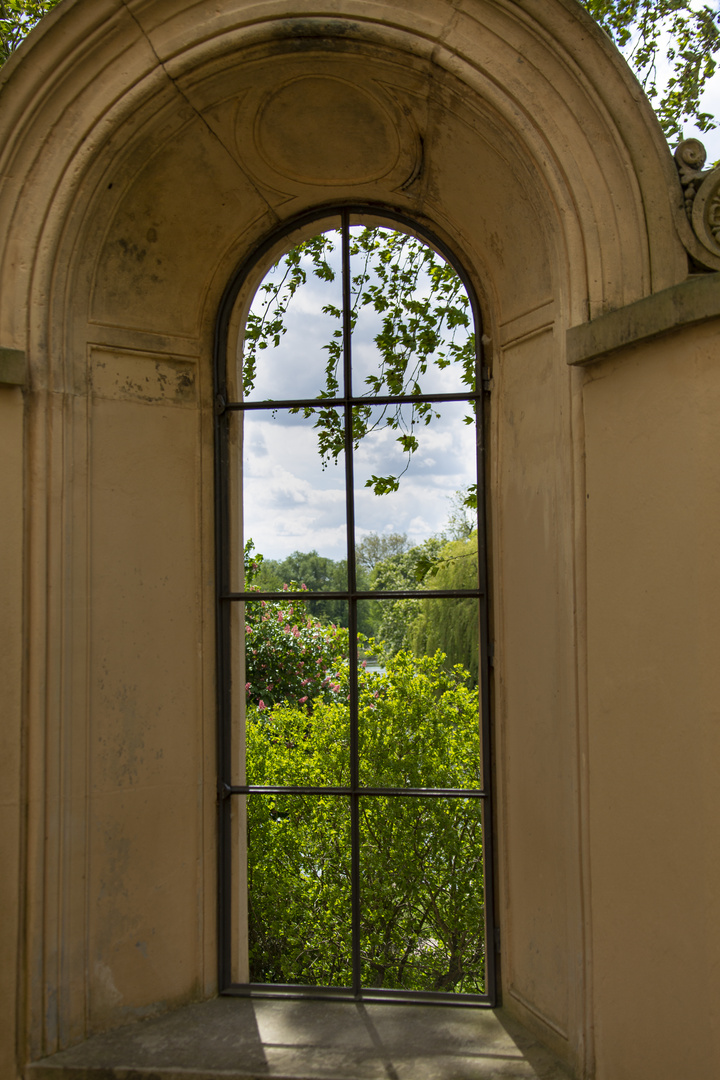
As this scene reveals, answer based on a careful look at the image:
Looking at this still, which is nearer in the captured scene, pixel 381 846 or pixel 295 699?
pixel 381 846

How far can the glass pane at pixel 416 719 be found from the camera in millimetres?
3623

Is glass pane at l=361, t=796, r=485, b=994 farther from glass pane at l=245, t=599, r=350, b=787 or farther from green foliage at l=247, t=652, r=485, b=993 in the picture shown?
glass pane at l=245, t=599, r=350, b=787

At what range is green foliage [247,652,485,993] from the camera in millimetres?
3609

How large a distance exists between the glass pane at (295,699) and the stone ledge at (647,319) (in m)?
2.24

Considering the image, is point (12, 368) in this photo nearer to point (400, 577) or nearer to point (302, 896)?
point (400, 577)

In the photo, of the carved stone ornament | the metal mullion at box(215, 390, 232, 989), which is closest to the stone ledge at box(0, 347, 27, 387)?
the metal mullion at box(215, 390, 232, 989)

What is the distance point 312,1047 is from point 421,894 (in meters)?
1.32

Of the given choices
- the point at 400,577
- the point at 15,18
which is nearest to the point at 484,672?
the point at 400,577

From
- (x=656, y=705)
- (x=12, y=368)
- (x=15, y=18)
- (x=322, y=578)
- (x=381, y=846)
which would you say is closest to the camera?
(x=656, y=705)

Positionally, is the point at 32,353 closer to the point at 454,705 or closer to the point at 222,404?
the point at 222,404

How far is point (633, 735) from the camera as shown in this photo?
205 centimetres

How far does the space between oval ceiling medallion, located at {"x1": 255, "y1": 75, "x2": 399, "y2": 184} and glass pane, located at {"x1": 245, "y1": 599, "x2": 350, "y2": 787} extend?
2.16 meters

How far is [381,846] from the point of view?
3.59 m

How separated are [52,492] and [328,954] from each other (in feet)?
9.38
